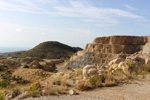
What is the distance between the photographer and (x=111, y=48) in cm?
2305

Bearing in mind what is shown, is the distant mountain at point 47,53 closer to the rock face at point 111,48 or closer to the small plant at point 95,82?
the rock face at point 111,48

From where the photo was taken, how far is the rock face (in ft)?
71.9

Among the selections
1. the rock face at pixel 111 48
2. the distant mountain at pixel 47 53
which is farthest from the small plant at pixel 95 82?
the distant mountain at pixel 47 53

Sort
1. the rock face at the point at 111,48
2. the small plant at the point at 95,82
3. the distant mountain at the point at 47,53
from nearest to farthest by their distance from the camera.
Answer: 1. the small plant at the point at 95,82
2. the rock face at the point at 111,48
3. the distant mountain at the point at 47,53

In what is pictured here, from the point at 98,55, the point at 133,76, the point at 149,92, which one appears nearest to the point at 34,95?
the point at 149,92

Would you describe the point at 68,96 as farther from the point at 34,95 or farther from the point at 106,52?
the point at 106,52

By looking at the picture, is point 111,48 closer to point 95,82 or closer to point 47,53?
point 95,82

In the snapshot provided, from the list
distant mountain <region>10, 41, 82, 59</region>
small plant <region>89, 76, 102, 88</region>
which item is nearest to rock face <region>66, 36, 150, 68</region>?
small plant <region>89, 76, 102, 88</region>

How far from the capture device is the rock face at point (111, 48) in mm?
21906

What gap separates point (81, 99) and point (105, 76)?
8.68 ft

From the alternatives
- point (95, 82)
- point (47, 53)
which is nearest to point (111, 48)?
point (95, 82)

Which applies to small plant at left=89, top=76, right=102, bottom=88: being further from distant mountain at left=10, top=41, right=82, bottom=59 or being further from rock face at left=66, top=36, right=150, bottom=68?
distant mountain at left=10, top=41, right=82, bottom=59

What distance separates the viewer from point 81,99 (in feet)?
15.1

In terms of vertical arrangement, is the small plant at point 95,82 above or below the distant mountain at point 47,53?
below
